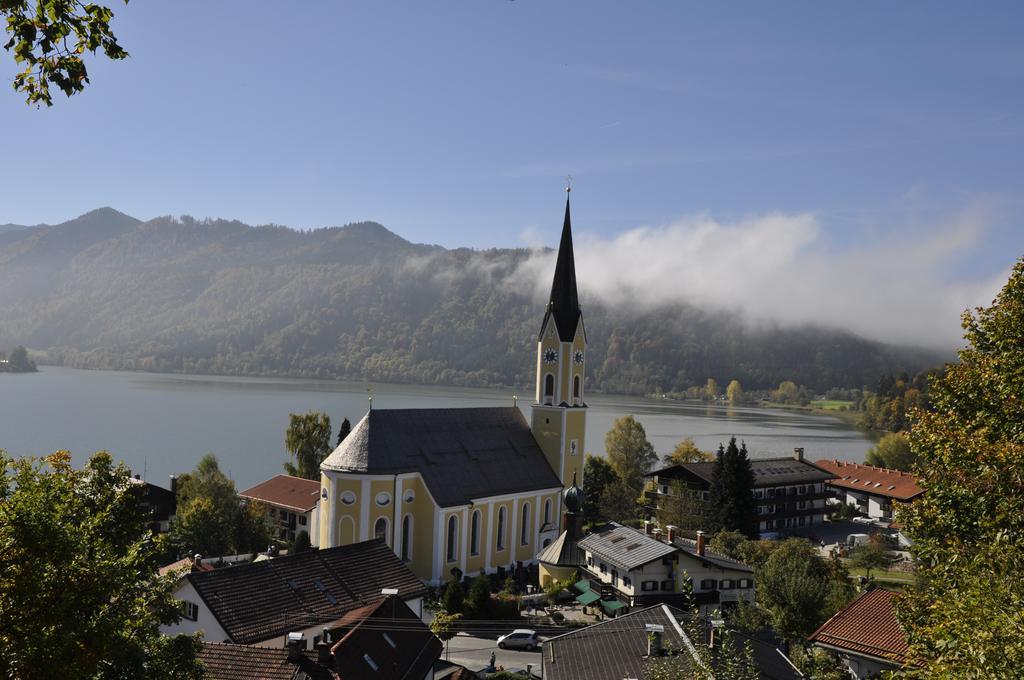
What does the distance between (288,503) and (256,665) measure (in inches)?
1242

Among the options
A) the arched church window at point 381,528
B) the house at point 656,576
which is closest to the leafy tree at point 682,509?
the house at point 656,576

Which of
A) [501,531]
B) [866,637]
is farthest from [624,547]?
[866,637]

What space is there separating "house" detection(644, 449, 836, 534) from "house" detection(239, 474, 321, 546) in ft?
67.2

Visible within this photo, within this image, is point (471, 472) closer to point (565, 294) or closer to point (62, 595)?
point (565, 294)

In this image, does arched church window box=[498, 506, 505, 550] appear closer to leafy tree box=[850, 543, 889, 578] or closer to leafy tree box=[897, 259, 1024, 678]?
leafy tree box=[850, 543, 889, 578]

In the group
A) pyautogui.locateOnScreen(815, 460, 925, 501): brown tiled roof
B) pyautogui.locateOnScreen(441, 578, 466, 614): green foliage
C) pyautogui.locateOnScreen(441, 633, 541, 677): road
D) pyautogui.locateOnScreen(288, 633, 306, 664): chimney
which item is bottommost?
pyautogui.locateOnScreen(441, 633, 541, 677): road

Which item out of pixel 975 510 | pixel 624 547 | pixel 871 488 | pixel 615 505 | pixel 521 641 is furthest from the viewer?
pixel 871 488

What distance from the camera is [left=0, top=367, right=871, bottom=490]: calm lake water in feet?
260

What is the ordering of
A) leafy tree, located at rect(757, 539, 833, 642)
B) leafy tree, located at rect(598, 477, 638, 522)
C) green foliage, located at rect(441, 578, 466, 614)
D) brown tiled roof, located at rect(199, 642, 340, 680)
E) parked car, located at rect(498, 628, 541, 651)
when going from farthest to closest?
leafy tree, located at rect(598, 477, 638, 522), green foliage, located at rect(441, 578, 466, 614), parked car, located at rect(498, 628, 541, 651), leafy tree, located at rect(757, 539, 833, 642), brown tiled roof, located at rect(199, 642, 340, 680)

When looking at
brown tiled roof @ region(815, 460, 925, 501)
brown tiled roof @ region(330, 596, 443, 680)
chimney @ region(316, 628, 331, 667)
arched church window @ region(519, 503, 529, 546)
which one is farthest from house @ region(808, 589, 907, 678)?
brown tiled roof @ region(815, 460, 925, 501)

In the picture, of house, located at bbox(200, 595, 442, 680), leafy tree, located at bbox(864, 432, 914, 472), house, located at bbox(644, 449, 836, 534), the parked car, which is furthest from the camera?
leafy tree, located at bbox(864, 432, 914, 472)

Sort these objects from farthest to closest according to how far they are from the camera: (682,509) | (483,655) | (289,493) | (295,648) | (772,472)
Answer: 1. (772,472)
2. (289,493)
3. (682,509)
4. (483,655)
5. (295,648)

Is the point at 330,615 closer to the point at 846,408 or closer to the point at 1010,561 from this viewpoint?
the point at 1010,561

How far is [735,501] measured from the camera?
45.9 metres
